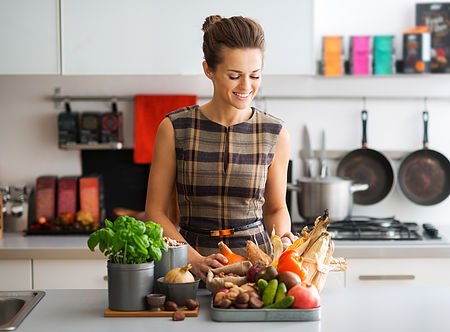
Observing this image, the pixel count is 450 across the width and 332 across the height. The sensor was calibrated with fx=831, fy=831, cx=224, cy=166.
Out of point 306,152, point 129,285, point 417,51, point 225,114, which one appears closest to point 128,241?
point 129,285

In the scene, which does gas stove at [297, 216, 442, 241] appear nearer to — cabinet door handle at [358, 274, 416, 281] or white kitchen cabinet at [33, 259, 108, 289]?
cabinet door handle at [358, 274, 416, 281]

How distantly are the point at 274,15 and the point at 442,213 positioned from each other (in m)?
1.30

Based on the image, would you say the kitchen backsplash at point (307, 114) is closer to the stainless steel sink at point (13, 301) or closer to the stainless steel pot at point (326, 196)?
the stainless steel pot at point (326, 196)

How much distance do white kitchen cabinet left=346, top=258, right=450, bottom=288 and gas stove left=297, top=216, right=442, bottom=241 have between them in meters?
0.13

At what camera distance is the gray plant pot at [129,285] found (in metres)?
2.04

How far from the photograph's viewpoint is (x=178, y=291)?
6.86 feet

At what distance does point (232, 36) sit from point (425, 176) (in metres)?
1.96

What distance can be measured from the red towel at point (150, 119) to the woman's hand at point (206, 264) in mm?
1766

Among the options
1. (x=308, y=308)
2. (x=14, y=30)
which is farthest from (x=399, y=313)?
(x=14, y=30)

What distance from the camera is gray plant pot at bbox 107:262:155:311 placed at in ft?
6.71

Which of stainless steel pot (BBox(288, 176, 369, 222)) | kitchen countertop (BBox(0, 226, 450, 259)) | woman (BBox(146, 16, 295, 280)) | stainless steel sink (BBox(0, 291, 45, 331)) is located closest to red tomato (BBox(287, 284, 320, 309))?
woman (BBox(146, 16, 295, 280))

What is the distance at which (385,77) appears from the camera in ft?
13.4

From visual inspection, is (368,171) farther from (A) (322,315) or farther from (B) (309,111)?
(A) (322,315)

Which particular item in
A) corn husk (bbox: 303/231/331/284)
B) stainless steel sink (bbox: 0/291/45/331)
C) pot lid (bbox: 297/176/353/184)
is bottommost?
stainless steel sink (bbox: 0/291/45/331)
